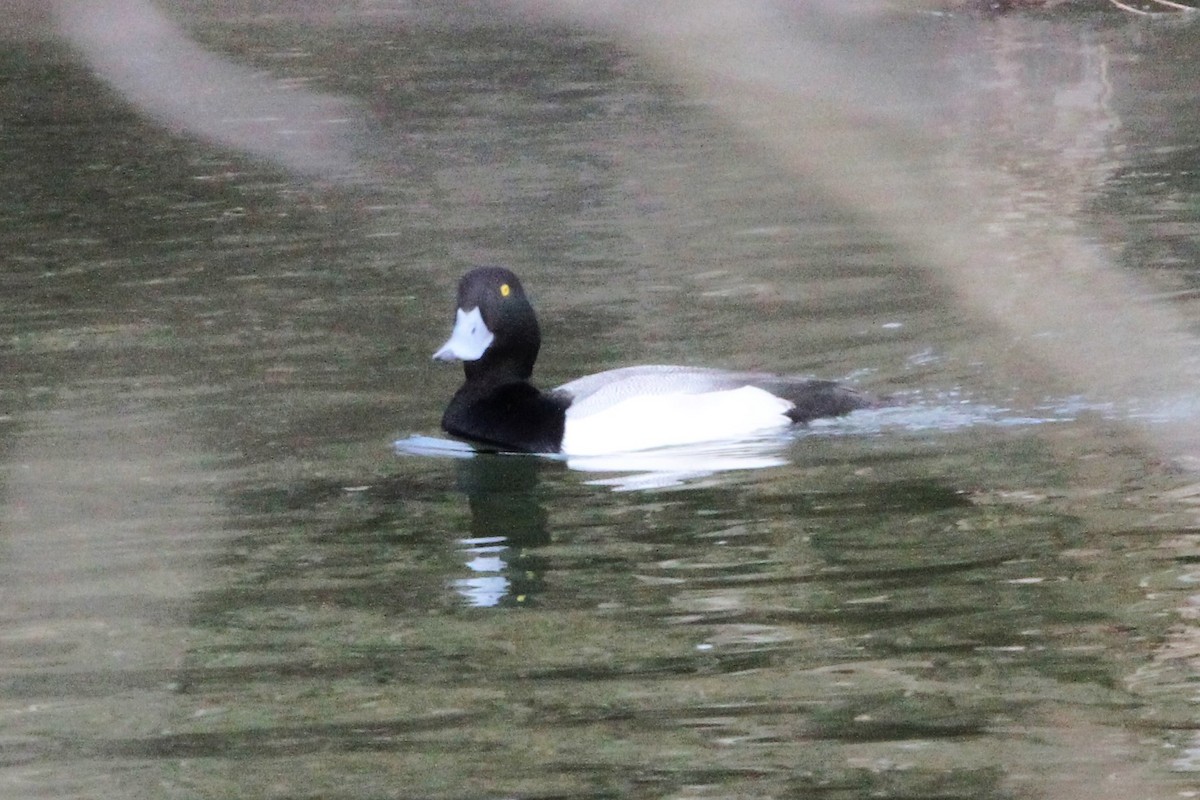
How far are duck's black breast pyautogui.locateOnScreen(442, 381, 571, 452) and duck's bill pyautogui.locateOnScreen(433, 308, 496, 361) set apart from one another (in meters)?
0.16

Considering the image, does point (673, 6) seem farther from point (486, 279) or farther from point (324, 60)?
point (324, 60)

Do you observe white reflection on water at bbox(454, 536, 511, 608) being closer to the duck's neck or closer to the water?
the water

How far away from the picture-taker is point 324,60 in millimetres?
24266

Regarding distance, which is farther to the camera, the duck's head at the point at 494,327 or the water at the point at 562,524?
the duck's head at the point at 494,327

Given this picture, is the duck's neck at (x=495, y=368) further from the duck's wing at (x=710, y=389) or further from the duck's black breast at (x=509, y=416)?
the duck's wing at (x=710, y=389)

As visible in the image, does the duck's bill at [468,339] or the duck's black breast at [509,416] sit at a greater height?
the duck's bill at [468,339]

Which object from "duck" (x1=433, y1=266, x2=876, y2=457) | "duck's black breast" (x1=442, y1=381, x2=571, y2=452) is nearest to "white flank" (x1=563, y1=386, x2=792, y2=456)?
"duck" (x1=433, y1=266, x2=876, y2=457)

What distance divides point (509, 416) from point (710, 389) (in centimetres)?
88

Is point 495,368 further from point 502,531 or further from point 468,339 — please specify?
point 502,531

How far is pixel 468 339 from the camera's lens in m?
9.44

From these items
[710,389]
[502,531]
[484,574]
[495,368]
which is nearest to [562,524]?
[502,531]

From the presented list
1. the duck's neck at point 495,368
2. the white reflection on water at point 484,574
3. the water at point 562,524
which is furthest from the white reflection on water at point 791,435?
the white reflection on water at point 484,574

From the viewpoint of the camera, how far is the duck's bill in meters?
9.34

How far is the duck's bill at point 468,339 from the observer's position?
934 cm
